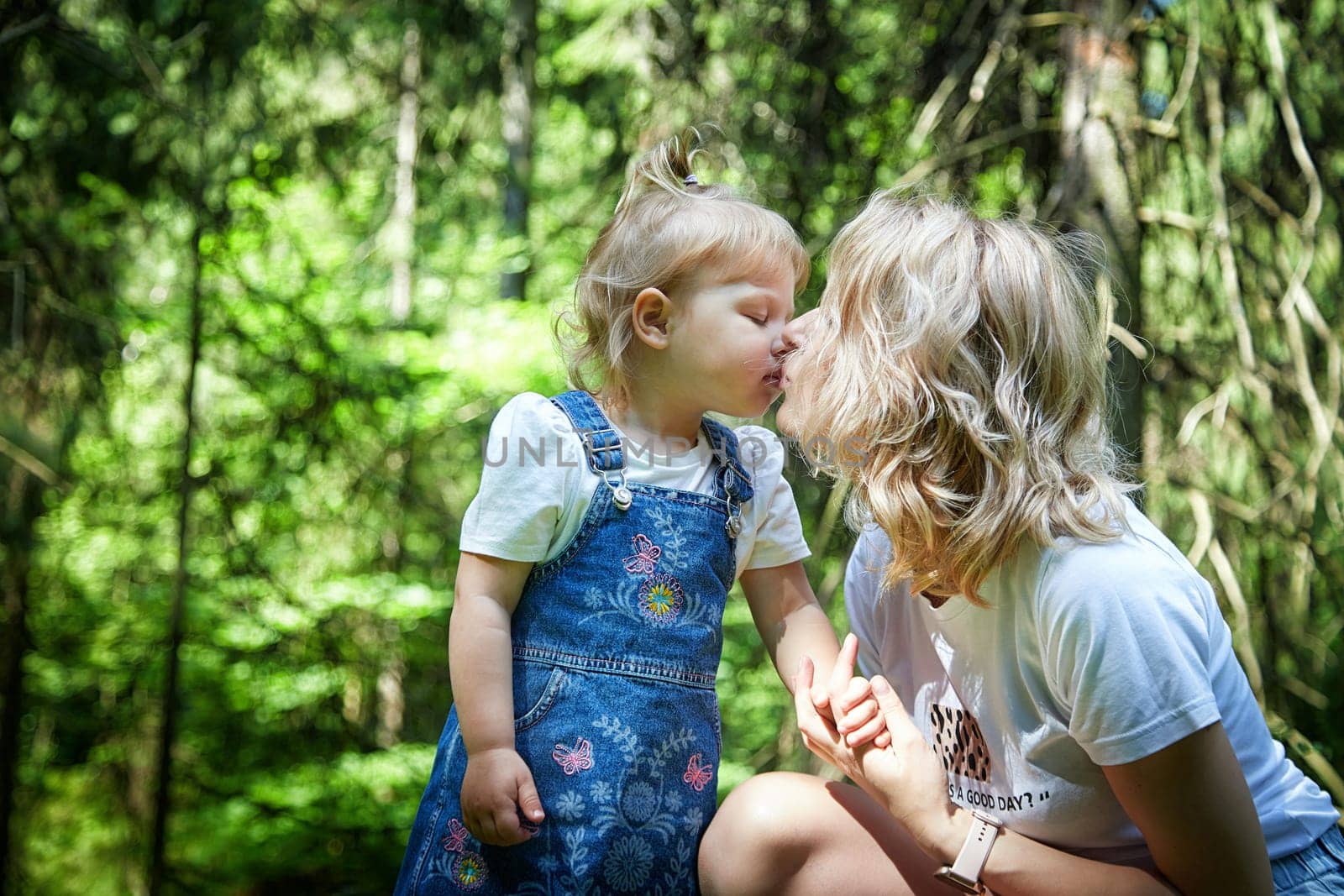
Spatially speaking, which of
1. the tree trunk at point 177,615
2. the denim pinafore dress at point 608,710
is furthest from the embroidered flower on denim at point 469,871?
the tree trunk at point 177,615

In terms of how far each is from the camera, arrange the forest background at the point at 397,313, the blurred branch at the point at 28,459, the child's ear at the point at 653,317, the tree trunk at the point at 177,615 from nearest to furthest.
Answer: the child's ear at the point at 653,317
the forest background at the point at 397,313
the blurred branch at the point at 28,459
the tree trunk at the point at 177,615

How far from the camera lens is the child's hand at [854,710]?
1.22m

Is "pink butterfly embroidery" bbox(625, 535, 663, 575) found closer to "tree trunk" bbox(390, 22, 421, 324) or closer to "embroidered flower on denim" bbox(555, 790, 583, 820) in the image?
"embroidered flower on denim" bbox(555, 790, 583, 820)

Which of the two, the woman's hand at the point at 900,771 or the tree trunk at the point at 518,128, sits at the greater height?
the tree trunk at the point at 518,128

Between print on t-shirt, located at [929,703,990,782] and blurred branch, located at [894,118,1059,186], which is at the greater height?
blurred branch, located at [894,118,1059,186]

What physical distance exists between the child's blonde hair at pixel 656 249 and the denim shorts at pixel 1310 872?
926mm

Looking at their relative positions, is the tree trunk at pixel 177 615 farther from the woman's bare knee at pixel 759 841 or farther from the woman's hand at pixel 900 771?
the woman's hand at pixel 900 771

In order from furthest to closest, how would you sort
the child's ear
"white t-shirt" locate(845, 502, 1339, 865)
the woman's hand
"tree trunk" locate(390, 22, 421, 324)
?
"tree trunk" locate(390, 22, 421, 324), the child's ear, the woman's hand, "white t-shirt" locate(845, 502, 1339, 865)

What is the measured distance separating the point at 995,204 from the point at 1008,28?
46 centimetres

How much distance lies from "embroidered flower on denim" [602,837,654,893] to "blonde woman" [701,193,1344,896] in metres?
0.09

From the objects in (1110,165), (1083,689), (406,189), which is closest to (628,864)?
(1083,689)

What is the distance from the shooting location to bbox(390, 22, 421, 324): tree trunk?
4.81 m

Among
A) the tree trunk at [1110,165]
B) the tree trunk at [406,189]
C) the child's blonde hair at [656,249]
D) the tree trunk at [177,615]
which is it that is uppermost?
the tree trunk at [406,189]

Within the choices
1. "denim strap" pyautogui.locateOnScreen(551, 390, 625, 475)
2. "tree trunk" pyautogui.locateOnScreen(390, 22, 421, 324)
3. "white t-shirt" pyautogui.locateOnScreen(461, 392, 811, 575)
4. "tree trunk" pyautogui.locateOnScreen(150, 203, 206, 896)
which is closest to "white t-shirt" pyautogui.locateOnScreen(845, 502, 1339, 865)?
"white t-shirt" pyautogui.locateOnScreen(461, 392, 811, 575)
